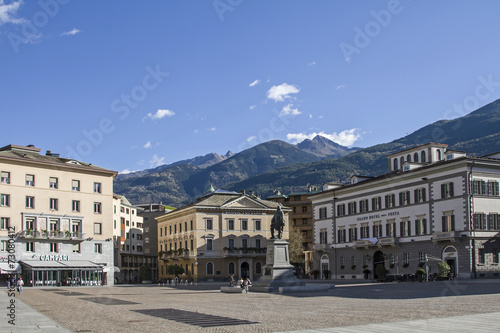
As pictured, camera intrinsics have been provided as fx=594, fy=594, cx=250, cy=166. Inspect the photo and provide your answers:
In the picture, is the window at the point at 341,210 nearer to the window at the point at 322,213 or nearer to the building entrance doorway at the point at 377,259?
the window at the point at 322,213

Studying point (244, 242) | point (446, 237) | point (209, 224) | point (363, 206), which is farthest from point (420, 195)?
point (209, 224)

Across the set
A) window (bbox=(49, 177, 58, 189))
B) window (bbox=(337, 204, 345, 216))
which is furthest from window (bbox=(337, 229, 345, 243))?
window (bbox=(49, 177, 58, 189))

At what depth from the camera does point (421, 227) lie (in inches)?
2522

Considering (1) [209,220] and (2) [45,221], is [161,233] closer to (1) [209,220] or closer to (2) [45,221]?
(1) [209,220]

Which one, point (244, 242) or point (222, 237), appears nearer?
point (222, 237)

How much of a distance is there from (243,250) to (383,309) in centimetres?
6454

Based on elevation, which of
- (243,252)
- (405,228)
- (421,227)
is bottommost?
(243,252)

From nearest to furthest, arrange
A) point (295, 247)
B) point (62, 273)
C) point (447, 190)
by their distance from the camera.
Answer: point (447, 190), point (62, 273), point (295, 247)

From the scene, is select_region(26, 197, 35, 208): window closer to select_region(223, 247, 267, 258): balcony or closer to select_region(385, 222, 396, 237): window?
select_region(223, 247, 267, 258): balcony

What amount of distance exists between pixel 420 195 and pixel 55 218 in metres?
42.8

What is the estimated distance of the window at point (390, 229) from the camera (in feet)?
225

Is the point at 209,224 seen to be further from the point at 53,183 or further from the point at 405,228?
the point at 405,228

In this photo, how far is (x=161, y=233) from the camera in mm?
104375

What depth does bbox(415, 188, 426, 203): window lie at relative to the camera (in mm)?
64000
